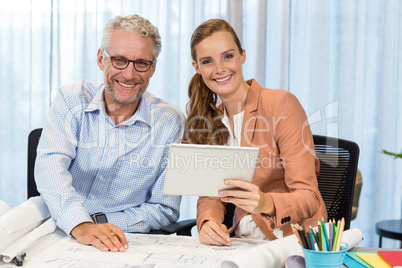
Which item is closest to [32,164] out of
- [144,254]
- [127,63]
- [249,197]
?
[127,63]

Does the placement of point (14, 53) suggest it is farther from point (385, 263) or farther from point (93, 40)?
point (385, 263)

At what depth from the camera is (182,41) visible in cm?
344

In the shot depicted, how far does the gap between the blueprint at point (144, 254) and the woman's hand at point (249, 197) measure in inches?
4.3

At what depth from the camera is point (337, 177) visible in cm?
182

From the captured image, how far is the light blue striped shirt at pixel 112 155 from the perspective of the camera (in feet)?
5.76

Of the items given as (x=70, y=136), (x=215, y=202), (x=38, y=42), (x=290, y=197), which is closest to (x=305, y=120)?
(x=290, y=197)

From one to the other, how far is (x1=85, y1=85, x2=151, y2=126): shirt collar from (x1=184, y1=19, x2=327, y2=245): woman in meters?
0.18

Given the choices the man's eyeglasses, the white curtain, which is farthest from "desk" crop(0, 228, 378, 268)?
the white curtain

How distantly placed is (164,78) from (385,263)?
2574mm

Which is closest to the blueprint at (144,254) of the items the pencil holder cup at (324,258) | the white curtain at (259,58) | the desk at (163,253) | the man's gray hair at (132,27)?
A: the desk at (163,253)

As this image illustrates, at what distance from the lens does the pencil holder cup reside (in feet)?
2.96

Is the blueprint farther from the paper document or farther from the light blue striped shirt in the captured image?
the light blue striped shirt

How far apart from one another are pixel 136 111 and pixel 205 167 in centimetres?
67

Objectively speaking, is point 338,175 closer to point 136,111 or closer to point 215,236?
point 215,236
